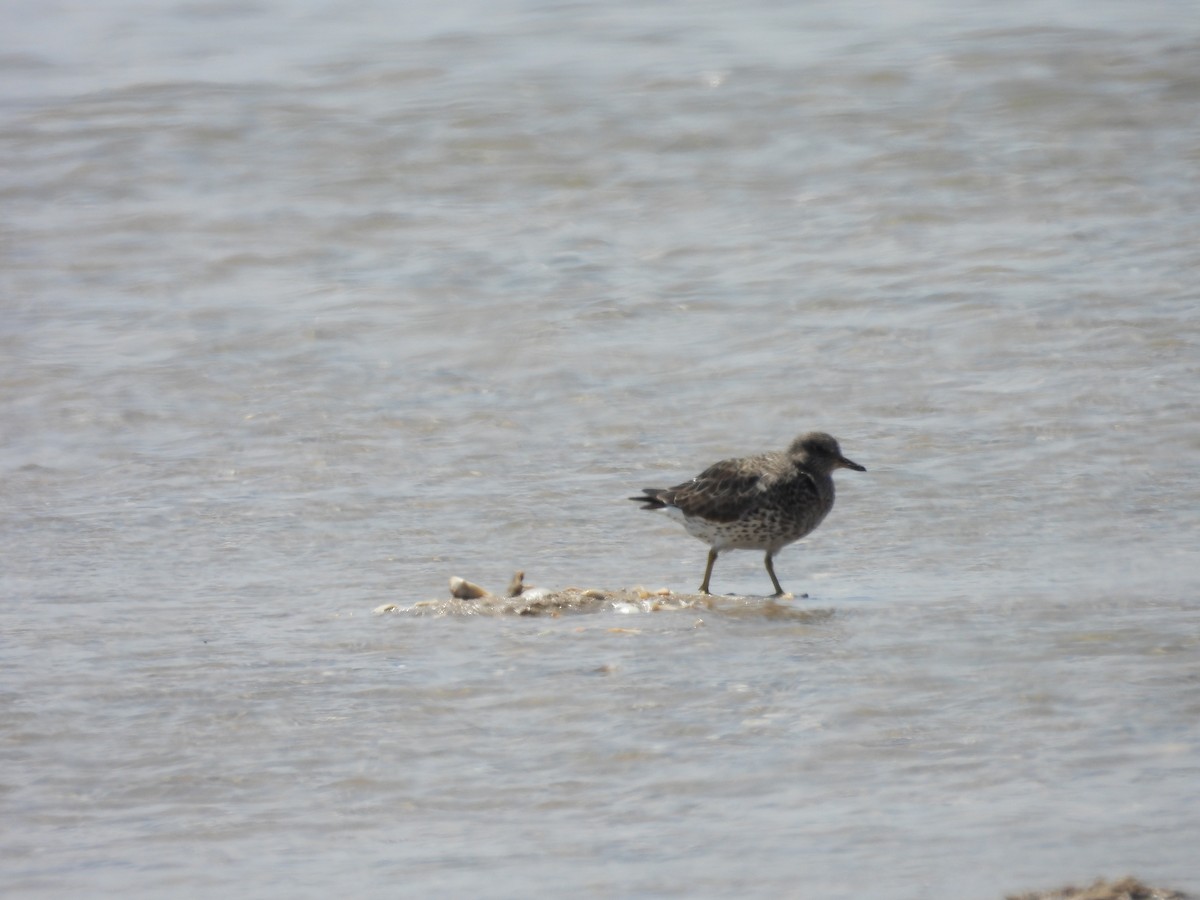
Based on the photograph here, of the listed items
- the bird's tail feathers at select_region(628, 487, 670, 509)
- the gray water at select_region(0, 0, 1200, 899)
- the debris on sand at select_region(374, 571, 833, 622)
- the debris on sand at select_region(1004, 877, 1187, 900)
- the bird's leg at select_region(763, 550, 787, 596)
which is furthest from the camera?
the bird's tail feathers at select_region(628, 487, 670, 509)

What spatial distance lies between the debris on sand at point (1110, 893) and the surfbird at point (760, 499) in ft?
10.5

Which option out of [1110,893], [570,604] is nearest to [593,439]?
[570,604]

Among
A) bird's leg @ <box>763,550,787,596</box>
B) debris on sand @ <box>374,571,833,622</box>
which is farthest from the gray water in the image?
bird's leg @ <box>763,550,787,596</box>

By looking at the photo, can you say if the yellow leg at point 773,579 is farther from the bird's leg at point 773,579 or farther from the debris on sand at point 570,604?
the debris on sand at point 570,604

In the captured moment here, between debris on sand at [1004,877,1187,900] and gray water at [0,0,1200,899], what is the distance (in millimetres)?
133

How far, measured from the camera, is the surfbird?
23.5ft

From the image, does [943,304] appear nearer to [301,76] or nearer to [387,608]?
[387,608]

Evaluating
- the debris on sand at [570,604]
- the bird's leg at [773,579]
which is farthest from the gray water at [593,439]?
the bird's leg at [773,579]

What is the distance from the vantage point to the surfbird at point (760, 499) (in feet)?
23.5

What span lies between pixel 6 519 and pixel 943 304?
18.5 feet

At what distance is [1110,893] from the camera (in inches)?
147

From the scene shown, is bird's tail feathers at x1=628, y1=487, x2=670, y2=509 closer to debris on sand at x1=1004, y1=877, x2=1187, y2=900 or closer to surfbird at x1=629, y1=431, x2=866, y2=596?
surfbird at x1=629, y1=431, x2=866, y2=596

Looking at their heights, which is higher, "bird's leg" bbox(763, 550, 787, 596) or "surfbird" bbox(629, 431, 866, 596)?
"surfbird" bbox(629, 431, 866, 596)

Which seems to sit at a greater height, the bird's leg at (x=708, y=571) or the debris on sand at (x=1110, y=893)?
the debris on sand at (x=1110, y=893)
